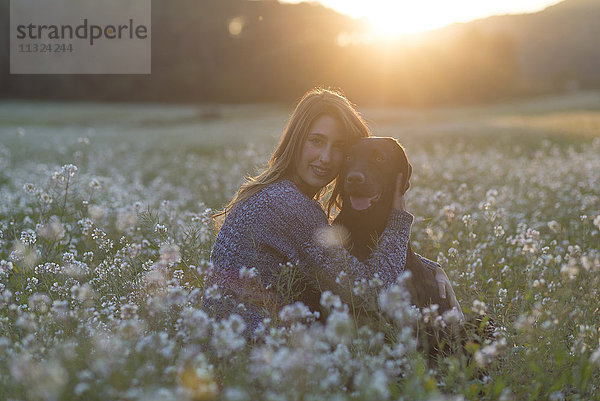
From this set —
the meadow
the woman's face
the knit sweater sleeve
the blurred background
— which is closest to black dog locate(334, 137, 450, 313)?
the woman's face

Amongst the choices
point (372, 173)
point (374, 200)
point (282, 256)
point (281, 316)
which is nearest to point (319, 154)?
point (372, 173)

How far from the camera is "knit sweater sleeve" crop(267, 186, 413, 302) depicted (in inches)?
140

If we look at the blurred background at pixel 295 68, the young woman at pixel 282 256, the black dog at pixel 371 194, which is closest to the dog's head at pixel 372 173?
the black dog at pixel 371 194

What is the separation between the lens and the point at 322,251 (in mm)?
3590

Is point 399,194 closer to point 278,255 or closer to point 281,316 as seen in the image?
point 278,255

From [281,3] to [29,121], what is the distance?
2530cm

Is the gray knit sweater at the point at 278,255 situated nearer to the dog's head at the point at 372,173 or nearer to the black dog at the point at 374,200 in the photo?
the black dog at the point at 374,200

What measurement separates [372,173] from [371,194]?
0.17 metres

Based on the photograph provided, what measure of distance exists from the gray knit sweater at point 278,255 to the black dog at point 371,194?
0.26m

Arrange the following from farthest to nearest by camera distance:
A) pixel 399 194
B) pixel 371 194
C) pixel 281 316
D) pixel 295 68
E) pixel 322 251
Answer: pixel 295 68 → pixel 399 194 → pixel 371 194 → pixel 322 251 → pixel 281 316

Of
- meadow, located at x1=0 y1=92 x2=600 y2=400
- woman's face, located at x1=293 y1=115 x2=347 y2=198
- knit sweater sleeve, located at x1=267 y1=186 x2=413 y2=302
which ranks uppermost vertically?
woman's face, located at x1=293 y1=115 x2=347 y2=198

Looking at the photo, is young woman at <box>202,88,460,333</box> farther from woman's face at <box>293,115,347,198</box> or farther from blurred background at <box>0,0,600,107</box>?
blurred background at <box>0,0,600,107</box>

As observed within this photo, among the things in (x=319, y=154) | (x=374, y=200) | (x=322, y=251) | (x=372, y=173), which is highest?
(x=319, y=154)

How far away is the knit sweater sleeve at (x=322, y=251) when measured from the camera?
3566mm
